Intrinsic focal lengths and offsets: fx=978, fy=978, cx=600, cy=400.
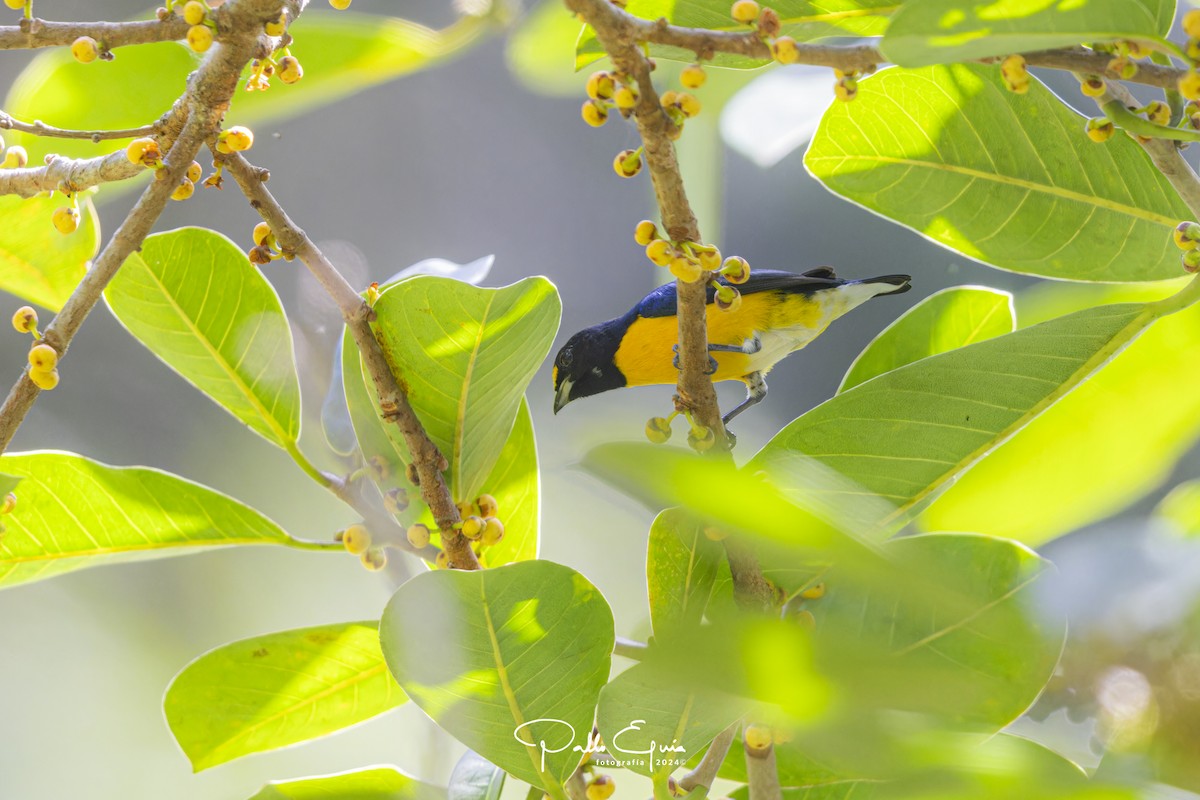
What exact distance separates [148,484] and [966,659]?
0.80 m

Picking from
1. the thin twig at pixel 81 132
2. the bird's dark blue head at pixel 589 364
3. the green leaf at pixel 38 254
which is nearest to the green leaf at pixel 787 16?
the thin twig at pixel 81 132

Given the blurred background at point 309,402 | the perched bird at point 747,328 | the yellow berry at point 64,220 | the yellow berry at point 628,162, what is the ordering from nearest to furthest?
1. the yellow berry at point 628,162
2. the yellow berry at point 64,220
3. the perched bird at point 747,328
4. the blurred background at point 309,402

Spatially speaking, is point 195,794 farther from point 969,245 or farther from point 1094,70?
point 1094,70

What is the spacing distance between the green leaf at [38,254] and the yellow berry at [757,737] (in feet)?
2.85

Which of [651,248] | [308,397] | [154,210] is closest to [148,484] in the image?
[154,210]

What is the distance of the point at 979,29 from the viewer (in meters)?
0.53

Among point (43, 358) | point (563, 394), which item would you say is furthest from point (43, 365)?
point (563, 394)

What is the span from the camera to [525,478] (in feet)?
3.58

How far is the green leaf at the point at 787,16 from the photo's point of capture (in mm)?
762

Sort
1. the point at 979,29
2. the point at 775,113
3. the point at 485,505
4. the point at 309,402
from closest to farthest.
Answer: the point at 979,29 → the point at 485,505 → the point at 775,113 → the point at 309,402

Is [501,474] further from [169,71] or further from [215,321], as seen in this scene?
[169,71]

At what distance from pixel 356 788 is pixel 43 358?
1.64ft

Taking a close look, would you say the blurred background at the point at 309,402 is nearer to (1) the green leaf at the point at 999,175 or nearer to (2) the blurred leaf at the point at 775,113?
(2) the blurred leaf at the point at 775,113

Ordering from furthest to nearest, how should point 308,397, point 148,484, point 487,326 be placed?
point 308,397, point 148,484, point 487,326
